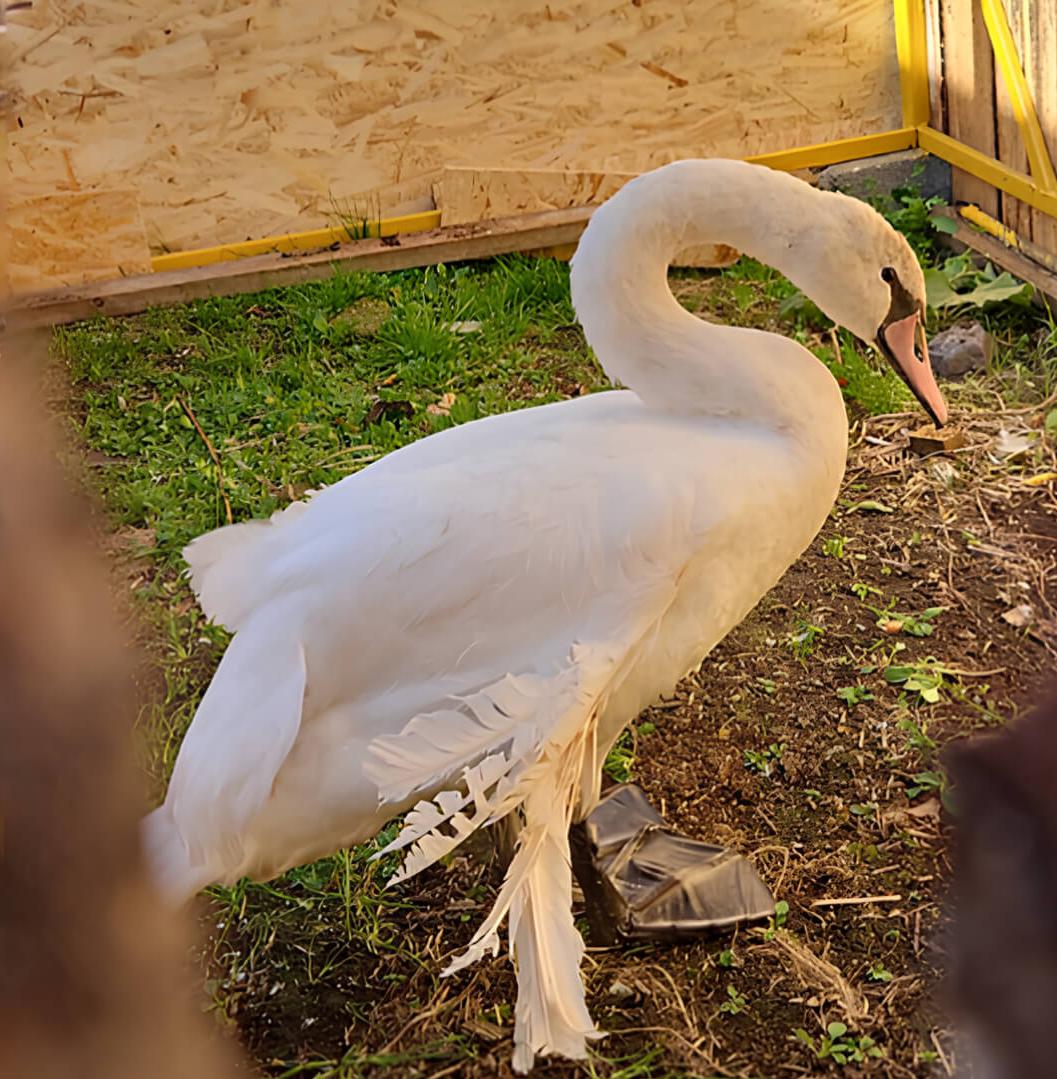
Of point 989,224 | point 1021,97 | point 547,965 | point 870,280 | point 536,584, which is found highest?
point 870,280

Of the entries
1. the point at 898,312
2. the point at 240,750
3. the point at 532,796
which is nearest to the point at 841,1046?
the point at 532,796

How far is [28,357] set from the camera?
1.17 feet

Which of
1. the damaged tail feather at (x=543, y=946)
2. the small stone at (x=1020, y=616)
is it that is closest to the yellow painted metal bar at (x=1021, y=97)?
the small stone at (x=1020, y=616)

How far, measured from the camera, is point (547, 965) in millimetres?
1771

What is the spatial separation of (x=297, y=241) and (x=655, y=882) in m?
3.25

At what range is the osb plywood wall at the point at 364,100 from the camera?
15.0 feet

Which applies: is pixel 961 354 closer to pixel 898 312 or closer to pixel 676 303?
pixel 898 312

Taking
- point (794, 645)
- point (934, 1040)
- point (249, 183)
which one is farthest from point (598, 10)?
point (934, 1040)

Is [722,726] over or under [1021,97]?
under

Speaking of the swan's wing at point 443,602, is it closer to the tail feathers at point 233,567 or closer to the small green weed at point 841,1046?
the tail feathers at point 233,567

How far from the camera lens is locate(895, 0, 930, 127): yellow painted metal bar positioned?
185 inches

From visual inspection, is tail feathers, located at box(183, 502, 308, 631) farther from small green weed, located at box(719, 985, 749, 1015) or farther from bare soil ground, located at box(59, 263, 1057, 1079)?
small green weed, located at box(719, 985, 749, 1015)

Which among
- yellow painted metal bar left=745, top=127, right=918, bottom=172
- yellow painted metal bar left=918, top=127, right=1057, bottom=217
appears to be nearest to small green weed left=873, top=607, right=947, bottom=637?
yellow painted metal bar left=918, top=127, right=1057, bottom=217

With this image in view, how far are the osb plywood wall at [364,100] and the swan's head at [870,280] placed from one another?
271cm
